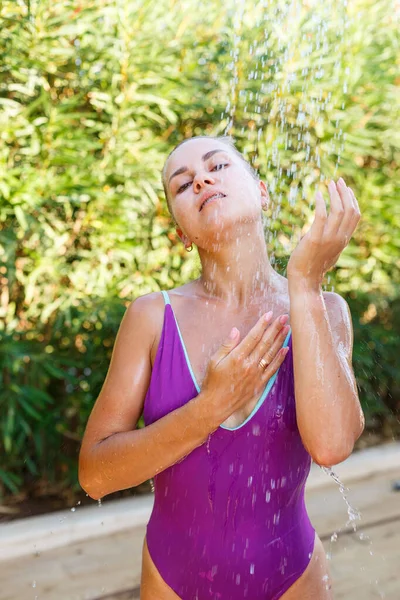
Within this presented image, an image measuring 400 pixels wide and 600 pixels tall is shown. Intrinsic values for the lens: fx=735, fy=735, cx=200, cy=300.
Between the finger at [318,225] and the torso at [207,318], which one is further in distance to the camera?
the torso at [207,318]

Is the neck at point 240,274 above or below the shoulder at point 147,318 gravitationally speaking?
above

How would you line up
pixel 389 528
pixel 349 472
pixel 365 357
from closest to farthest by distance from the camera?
pixel 389 528, pixel 349 472, pixel 365 357

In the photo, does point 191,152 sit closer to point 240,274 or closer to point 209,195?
point 209,195

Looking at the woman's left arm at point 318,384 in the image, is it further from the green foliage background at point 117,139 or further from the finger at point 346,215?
the green foliage background at point 117,139

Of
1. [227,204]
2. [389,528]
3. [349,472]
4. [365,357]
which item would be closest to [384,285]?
[365,357]

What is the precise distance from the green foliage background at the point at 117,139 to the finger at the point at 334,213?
2138 millimetres

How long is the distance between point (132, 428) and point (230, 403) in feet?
0.78

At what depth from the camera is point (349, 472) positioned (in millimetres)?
4160

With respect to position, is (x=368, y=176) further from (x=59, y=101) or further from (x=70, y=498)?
(x=70, y=498)

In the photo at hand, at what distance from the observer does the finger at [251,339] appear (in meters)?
1.39

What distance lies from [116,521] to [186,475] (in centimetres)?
208

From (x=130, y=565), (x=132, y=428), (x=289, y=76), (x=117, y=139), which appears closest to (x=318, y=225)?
(x=132, y=428)

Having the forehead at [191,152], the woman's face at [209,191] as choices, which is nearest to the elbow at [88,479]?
the woman's face at [209,191]

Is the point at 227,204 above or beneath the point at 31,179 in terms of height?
above
